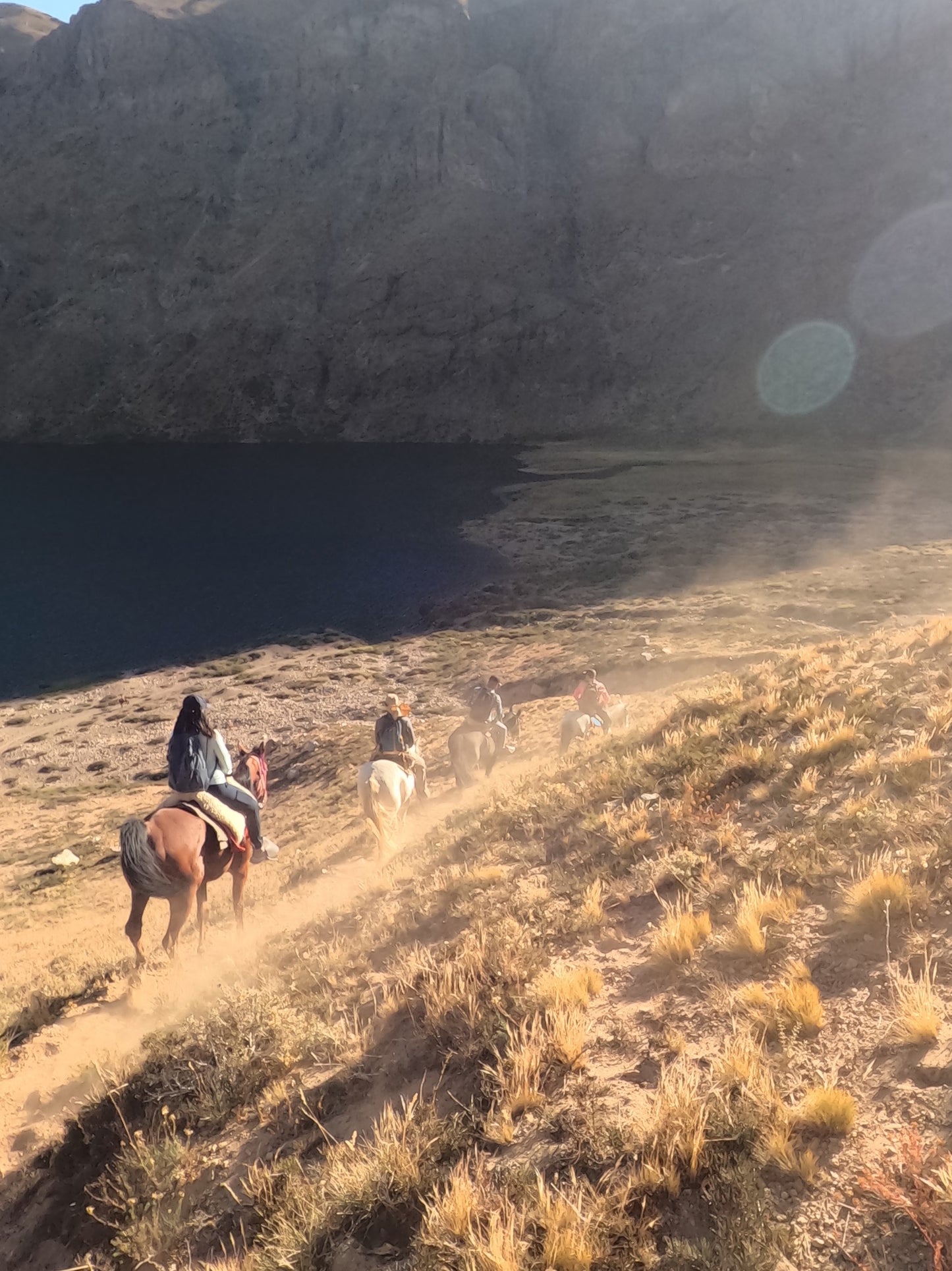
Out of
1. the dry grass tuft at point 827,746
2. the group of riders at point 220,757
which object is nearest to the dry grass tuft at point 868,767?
the dry grass tuft at point 827,746

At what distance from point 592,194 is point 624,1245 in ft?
388

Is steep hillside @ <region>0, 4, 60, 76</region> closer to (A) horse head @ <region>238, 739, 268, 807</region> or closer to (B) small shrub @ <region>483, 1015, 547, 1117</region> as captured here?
(A) horse head @ <region>238, 739, 268, 807</region>

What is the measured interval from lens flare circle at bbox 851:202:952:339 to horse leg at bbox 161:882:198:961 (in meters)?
91.0

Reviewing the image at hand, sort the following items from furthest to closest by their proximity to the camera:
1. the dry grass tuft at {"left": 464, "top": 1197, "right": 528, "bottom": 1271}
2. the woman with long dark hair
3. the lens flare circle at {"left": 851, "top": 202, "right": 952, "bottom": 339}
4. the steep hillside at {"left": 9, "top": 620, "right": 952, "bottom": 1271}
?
1. the lens flare circle at {"left": 851, "top": 202, "right": 952, "bottom": 339}
2. the woman with long dark hair
3. the steep hillside at {"left": 9, "top": 620, "right": 952, "bottom": 1271}
4. the dry grass tuft at {"left": 464, "top": 1197, "right": 528, "bottom": 1271}

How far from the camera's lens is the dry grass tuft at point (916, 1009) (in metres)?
3.60

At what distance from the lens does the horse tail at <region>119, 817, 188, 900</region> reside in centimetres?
718

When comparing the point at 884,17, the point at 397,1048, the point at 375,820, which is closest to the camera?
the point at 397,1048

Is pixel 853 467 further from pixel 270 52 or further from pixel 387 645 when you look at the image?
pixel 270 52

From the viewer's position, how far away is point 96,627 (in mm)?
36500

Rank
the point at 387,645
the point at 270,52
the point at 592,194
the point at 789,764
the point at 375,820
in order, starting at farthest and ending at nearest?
1. the point at 270,52
2. the point at 592,194
3. the point at 387,645
4. the point at 375,820
5. the point at 789,764

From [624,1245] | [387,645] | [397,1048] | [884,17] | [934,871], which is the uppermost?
[884,17]

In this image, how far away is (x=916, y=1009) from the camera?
3691 millimetres

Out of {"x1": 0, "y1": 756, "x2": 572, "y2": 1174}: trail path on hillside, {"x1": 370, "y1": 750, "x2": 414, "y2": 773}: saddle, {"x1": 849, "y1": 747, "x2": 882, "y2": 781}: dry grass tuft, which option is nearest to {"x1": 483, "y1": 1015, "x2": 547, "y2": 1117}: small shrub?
{"x1": 0, "y1": 756, "x2": 572, "y2": 1174}: trail path on hillside

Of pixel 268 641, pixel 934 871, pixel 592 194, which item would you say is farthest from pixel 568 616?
pixel 592 194
